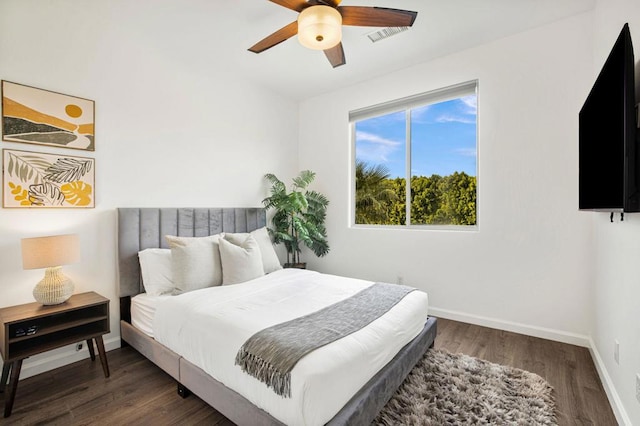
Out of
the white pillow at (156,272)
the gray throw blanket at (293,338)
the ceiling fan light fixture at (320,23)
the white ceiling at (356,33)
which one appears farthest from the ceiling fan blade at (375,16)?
the white pillow at (156,272)

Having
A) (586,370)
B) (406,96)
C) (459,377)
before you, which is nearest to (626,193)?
(459,377)

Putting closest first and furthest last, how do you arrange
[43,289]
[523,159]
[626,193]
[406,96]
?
[626,193] → [43,289] → [523,159] → [406,96]

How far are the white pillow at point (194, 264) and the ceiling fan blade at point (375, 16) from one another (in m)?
2.20

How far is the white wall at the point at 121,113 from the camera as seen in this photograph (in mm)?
2234

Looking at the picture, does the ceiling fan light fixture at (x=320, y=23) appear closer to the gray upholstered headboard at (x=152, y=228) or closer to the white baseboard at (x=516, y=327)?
the gray upholstered headboard at (x=152, y=228)

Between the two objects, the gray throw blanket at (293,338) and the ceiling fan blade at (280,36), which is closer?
the gray throw blanket at (293,338)

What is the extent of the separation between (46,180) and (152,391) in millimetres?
1824

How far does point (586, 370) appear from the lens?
2.29 metres

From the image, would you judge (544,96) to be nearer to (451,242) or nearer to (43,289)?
(451,242)

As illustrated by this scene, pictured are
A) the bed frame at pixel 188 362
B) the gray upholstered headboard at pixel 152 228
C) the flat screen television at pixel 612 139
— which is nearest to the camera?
the flat screen television at pixel 612 139

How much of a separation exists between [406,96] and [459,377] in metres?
3.06

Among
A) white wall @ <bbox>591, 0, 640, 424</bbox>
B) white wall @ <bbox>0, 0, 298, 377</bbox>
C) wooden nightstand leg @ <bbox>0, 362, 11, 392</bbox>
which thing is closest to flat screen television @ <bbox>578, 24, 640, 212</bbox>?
white wall @ <bbox>591, 0, 640, 424</bbox>

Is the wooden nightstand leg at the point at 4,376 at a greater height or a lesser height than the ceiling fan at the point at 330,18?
lesser

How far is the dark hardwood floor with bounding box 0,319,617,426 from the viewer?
5.87ft
